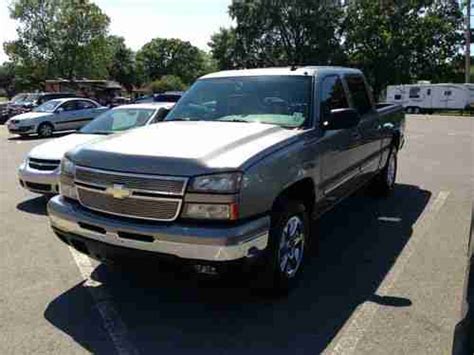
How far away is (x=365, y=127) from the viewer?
6.75 meters

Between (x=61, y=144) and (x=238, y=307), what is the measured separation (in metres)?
5.12

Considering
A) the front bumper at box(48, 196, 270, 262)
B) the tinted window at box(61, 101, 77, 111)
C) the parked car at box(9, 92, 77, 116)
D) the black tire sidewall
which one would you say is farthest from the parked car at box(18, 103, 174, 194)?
the parked car at box(9, 92, 77, 116)

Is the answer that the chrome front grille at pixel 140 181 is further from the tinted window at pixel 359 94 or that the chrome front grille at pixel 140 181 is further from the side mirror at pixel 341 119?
the tinted window at pixel 359 94

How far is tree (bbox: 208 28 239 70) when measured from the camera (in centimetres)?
6469

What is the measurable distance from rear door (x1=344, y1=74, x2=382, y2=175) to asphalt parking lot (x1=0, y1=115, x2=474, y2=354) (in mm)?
848

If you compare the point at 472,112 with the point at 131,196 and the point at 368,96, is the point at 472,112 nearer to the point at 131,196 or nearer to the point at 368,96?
the point at 368,96

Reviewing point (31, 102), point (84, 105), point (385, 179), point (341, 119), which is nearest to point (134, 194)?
point (341, 119)

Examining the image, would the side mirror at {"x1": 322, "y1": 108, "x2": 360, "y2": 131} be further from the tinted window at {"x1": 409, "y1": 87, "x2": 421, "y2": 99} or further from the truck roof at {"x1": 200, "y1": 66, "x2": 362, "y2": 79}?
the tinted window at {"x1": 409, "y1": 87, "x2": 421, "y2": 99}

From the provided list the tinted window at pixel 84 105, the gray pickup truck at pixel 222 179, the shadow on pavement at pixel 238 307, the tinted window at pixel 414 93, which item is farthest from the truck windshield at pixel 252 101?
the tinted window at pixel 414 93

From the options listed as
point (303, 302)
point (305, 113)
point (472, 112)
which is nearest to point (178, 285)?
point (303, 302)

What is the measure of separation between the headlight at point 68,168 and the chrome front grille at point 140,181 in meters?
0.27

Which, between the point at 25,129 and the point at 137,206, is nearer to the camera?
the point at 137,206

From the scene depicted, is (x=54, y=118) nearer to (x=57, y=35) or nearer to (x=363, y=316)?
(x=363, y=316)

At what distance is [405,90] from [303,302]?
4711 cm
